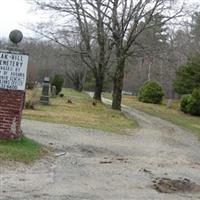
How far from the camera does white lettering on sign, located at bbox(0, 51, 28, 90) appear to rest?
13.0m

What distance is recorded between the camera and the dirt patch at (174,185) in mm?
10219

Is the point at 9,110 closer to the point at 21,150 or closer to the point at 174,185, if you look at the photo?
the point at 21,150

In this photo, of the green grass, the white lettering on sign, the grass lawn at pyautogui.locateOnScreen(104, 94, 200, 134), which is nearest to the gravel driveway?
the green grass

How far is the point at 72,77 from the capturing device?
85.3m

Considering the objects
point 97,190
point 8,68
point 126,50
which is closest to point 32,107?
point 126,50

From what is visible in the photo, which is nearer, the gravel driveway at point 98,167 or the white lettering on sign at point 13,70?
the gravel driveway at point 98,167

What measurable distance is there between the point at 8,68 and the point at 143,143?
6873 millimetres

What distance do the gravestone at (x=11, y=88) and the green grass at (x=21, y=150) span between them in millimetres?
284

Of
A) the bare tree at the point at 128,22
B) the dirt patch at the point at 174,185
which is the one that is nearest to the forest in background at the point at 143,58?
the bare tree at the point at 128,22

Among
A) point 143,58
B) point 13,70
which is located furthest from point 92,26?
point 13,70

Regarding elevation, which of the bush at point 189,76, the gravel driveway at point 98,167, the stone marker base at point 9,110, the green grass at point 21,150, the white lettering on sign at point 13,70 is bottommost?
the gravel driveway at point 98,167

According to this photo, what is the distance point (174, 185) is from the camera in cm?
1070

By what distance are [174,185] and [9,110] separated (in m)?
4.51

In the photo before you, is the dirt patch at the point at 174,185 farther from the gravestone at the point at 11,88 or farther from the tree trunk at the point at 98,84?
the tree trunk at the point at 98,84
